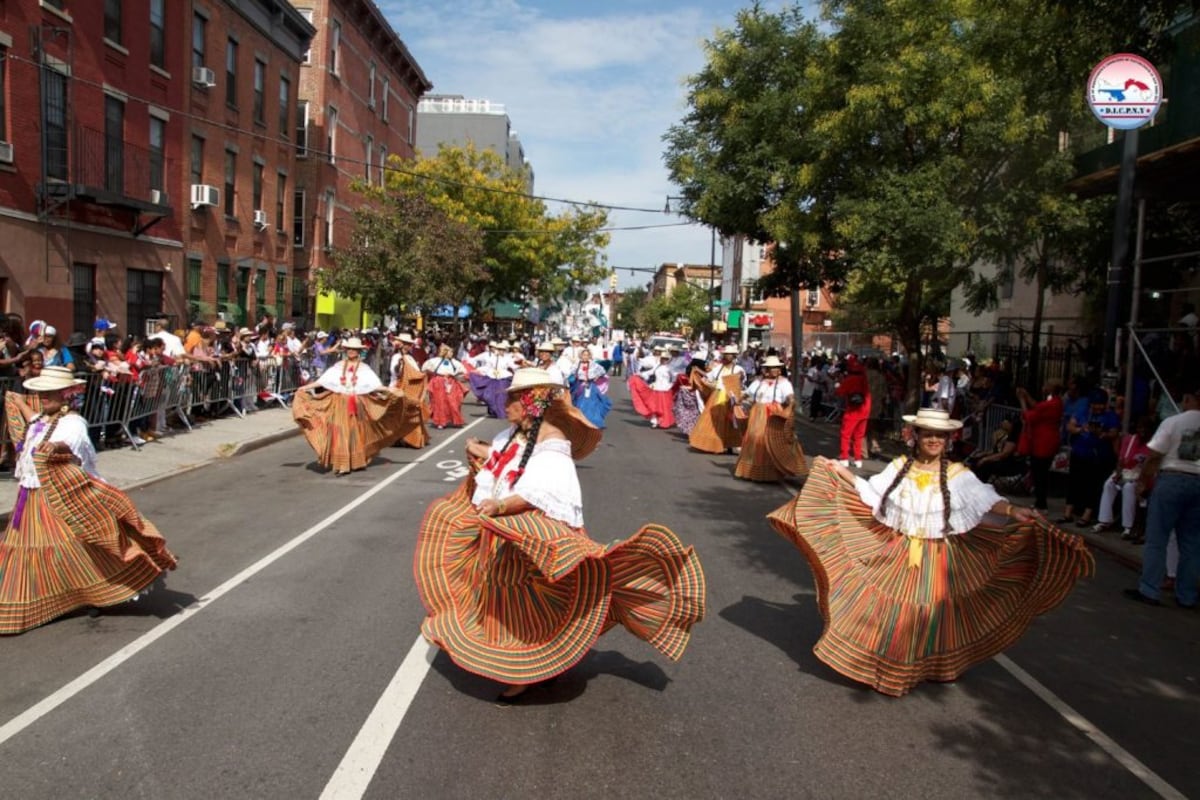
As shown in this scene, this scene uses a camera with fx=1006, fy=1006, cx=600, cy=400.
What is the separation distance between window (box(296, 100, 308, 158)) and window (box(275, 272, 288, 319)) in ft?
15.8

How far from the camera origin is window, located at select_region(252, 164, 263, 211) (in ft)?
96.2

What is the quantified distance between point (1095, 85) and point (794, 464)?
18.8ft

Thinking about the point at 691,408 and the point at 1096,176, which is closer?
the point at 1096,176

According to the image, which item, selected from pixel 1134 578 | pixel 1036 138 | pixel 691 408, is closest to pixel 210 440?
pixel 691 408

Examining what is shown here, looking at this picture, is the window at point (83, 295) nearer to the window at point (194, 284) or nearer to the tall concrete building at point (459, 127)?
the window at point (194, 284)

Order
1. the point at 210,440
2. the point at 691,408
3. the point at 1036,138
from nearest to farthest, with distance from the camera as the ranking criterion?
1. the point at 210,440
2. the point at 1036,138
3. the point at 691,408

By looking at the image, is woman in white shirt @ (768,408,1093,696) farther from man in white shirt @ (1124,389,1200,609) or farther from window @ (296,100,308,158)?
window @ (296,100,308,158)

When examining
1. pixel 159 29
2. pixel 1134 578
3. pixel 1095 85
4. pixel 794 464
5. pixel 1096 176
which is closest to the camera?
pixel 1134 578

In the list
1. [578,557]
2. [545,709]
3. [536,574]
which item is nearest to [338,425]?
[545,709]

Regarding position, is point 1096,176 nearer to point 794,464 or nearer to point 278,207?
point 794,464

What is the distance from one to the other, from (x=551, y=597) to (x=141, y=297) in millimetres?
21017

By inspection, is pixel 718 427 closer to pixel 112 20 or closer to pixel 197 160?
pixel 112 20

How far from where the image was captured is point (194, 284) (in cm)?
2564

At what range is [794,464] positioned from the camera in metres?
13.5
